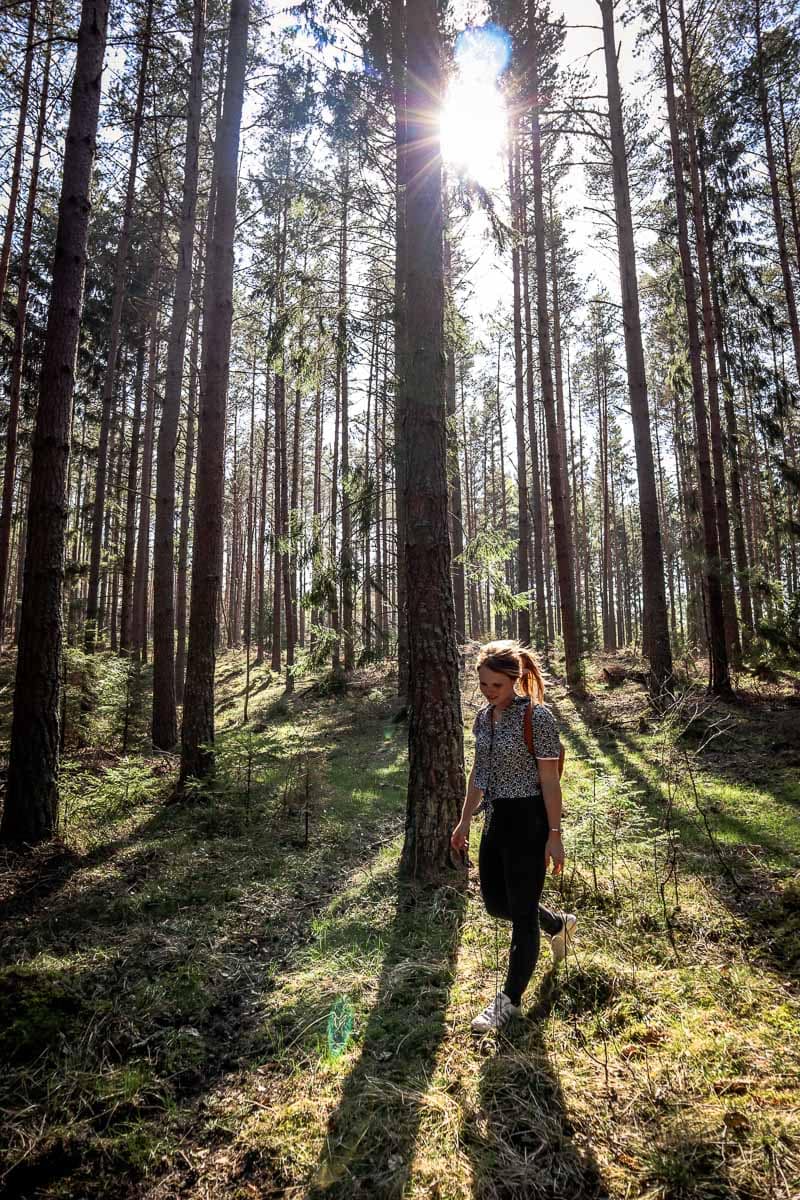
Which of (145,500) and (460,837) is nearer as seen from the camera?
(460,837)

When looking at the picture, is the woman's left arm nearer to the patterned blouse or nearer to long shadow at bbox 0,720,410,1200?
the patterned blouse

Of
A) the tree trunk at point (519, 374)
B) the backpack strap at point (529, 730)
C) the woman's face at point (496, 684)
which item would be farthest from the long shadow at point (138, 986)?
the tree trunk at point (519, 374)

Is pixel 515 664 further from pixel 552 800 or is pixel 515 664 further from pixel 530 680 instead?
pixel 552 800

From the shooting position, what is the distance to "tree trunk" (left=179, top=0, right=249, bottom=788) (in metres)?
7.48

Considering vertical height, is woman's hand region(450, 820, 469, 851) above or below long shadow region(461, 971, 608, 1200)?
above

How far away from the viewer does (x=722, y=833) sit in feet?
17.3

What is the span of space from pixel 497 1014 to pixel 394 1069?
0.58 m

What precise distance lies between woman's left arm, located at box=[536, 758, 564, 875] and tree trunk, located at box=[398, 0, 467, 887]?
191 cm

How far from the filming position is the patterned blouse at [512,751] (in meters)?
2.97

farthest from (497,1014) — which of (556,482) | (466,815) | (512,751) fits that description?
(556,482)

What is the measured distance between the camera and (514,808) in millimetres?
2975

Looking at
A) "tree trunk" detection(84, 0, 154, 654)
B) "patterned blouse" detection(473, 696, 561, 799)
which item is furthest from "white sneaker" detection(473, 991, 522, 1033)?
"tree trunk" detection(84, 0, 154, 654)

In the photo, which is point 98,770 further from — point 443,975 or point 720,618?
point 720,618

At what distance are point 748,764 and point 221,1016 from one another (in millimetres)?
6806
